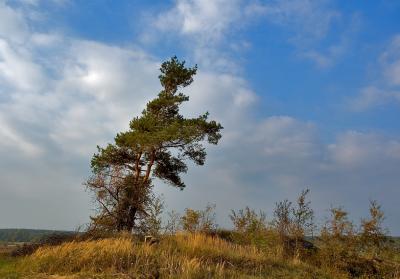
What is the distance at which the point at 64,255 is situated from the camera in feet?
49.0

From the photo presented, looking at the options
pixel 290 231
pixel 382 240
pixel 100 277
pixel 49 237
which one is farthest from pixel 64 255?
pixel 382 240

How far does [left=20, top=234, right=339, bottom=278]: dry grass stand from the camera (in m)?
13.2

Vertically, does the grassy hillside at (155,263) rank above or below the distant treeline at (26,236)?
below

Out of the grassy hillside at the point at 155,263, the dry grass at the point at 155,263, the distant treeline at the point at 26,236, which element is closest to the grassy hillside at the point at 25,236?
the distant treeline at the point at 26,236

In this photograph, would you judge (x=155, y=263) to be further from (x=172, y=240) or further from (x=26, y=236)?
(x=26, y=236)

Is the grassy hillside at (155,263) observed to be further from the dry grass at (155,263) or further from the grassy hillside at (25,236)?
the grassy hillside at (25,236)

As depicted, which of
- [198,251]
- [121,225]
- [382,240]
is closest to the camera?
[198,251]

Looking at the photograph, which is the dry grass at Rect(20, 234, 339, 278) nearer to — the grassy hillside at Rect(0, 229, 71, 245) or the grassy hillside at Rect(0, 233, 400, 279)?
the grassy hillside at Rect(0, 233, 400, 279)

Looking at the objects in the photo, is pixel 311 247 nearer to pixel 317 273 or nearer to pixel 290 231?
pixel 290 231

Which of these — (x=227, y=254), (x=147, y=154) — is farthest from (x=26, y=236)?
(x=227, y=254)

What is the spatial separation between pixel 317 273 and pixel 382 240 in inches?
305

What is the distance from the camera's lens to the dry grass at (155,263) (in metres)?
13.2

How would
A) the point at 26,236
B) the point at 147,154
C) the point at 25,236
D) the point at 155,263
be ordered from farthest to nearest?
the point at 25,236, the point at 26,236, the point at 147,154, the point at 155,263

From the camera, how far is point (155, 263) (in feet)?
46.9
